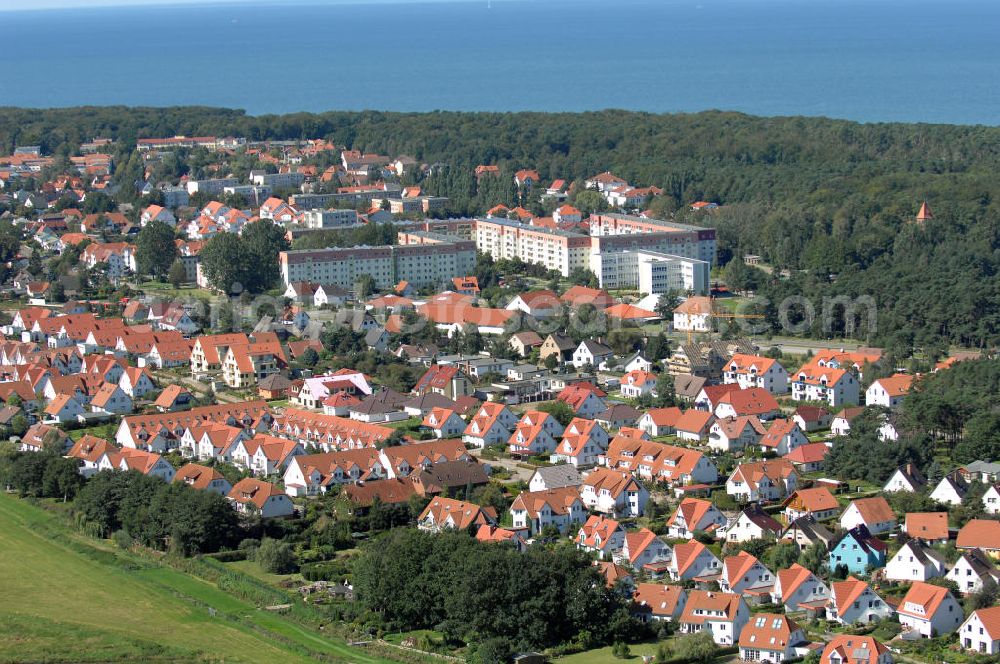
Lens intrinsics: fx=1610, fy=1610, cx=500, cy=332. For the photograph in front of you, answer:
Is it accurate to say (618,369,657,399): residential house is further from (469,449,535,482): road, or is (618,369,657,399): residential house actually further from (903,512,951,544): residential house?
(903,512,951,544): residential house

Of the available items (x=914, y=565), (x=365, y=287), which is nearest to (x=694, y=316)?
(x=365, y=287)

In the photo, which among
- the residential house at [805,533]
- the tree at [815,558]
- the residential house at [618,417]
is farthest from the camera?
the residential house at [618,417]

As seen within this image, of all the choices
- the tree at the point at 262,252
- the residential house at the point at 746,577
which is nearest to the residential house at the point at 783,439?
the residential house at the point at 746,577

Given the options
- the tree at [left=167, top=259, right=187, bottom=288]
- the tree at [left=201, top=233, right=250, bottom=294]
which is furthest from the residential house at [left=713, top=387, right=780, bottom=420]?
the tree at [left=167, top=259, right=187, bottom=288]

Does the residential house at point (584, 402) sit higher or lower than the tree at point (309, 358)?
lower

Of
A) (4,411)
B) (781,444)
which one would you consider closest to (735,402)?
(781,444)

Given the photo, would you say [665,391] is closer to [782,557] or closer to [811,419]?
[811,419]

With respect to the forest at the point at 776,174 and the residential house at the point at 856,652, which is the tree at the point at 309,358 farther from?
the residential house at the point at 856,652
